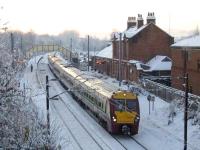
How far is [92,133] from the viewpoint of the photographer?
1173 inches

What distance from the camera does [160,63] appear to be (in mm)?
55094

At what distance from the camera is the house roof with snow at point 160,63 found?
5415cm

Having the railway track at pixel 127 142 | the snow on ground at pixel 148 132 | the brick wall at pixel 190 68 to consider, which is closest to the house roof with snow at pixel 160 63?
the brick wall at pixel 190 68

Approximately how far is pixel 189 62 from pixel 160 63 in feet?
42.8

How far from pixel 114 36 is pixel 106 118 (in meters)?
37.3

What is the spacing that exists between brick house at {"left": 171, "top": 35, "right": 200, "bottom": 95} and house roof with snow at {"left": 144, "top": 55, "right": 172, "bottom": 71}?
7350 mm

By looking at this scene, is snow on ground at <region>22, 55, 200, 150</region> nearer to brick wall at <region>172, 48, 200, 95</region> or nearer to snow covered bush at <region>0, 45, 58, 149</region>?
brick wall at <region>172, 48, 200, 95</region>

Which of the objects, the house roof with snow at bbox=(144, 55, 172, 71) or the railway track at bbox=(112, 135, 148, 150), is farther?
the house roof with snow at bbox=(144, 55, 172, 71)

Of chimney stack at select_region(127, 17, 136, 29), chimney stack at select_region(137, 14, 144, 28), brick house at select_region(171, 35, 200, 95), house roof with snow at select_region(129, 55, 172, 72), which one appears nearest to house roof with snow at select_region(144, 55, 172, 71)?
house roof with snow at select_region(129, 55, 172, 72)

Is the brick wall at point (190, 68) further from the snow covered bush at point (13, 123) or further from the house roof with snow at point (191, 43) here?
the snow covered bush at point (13, 123)

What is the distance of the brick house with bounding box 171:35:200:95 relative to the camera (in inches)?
1586

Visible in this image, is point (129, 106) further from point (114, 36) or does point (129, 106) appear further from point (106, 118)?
point (114, 36)

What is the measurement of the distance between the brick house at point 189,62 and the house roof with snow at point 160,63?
7350 mm

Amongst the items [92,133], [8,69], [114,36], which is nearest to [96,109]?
[92,133]
